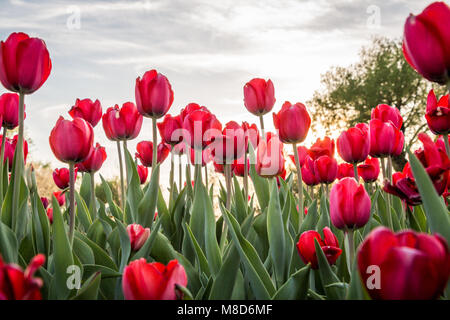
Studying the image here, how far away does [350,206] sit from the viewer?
1.28 m

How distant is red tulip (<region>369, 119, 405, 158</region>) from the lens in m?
2.00

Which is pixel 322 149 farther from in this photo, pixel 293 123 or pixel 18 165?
pixel 18 165

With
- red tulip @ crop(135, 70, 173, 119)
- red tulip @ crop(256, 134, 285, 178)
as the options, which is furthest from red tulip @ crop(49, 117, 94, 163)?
red tulip @ crop(256, 134, 285, 178)

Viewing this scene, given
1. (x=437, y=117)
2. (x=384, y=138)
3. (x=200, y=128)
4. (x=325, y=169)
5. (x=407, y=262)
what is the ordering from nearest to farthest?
(x=407, y=262) < (x=437, y=117) < (x=200, y=128) < (x=384, y=138) < (x=325, y=169)

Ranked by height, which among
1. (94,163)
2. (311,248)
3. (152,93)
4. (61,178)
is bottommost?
(311,248)

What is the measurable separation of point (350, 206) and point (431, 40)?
0.54 metres

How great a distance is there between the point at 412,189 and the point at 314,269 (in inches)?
20.0

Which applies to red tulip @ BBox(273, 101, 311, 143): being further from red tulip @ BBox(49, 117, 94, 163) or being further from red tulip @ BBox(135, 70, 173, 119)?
red tulip @ BBox(49, 117, 94, 163)

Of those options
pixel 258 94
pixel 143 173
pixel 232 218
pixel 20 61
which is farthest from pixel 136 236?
pixel 143 173

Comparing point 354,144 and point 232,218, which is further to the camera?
point 354,144

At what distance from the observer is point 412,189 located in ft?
3.93

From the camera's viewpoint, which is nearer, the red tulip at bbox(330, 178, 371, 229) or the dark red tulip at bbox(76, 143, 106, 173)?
the red tulip at bbox(330, 178, 371, 229)
